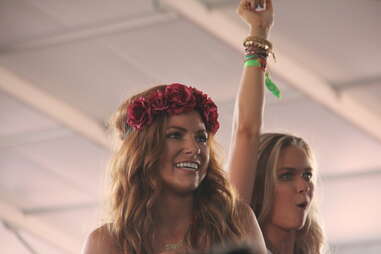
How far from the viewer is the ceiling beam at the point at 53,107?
10.1 metres

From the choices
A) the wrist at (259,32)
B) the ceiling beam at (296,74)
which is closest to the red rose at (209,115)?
the wrist at (259,32)

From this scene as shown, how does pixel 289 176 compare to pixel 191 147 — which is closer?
pixel 191 147

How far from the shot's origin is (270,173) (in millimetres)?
3541

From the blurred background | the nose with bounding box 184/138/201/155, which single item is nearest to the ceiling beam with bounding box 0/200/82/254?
the blurred background

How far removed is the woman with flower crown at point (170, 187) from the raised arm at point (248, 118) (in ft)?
1.09

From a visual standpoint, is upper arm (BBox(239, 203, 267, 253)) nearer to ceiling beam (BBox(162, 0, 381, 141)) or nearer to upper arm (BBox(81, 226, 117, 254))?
upper arm (BBox(81, 226, 117, 254))

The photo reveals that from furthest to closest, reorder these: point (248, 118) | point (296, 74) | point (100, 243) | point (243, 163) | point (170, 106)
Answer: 1. point (296, 74)
2. point (248, 118)
3. point (243, 163)
4. point (170, 106)
5. point (100, 243)

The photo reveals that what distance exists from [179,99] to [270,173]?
553 millimetres

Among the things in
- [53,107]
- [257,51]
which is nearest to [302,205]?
[257,51]

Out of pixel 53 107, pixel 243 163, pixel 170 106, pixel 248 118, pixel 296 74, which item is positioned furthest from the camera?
pixel 53 107

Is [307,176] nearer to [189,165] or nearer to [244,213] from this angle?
[244,213]

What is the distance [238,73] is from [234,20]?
0.74m

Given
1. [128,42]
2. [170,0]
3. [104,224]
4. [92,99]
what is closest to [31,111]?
[92,99]

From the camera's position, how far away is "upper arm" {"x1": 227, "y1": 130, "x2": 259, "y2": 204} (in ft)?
11.4
